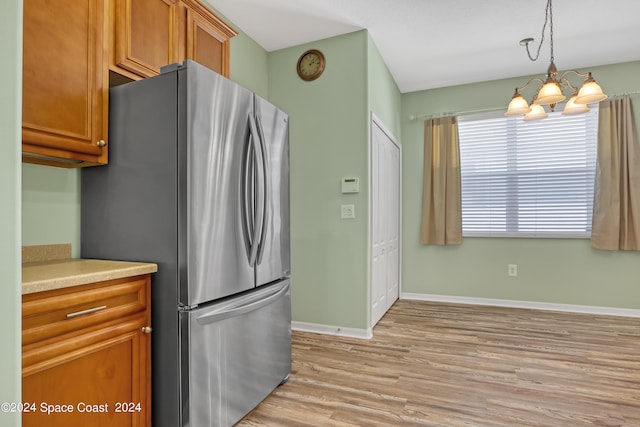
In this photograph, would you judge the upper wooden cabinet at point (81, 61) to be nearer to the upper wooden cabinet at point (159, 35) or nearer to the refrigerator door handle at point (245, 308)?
the upper wooden cabinet at point (159, 35)

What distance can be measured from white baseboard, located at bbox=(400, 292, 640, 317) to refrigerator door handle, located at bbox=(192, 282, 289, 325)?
2853mm

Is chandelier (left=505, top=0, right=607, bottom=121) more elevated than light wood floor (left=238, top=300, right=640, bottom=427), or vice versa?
chandelier (left=505, top=0, right=607, bottom=121)

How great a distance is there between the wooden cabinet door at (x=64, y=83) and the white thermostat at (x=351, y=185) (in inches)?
76.0

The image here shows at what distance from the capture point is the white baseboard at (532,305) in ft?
12.5

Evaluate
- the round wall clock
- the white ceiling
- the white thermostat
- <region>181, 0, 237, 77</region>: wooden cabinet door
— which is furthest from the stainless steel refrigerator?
the round wall clock

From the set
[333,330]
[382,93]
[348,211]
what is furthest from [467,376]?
[382,93]

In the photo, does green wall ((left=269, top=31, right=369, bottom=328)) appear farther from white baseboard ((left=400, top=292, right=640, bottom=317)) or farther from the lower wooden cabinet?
the lower wooden cabinet

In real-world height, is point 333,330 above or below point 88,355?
below

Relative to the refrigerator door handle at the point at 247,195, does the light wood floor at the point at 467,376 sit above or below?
below

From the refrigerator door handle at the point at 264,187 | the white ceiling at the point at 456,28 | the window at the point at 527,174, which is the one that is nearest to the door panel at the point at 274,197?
the refrigerator door handle at the point at 264,187

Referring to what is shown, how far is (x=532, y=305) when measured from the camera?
412 cm

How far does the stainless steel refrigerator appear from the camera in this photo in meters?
1.56

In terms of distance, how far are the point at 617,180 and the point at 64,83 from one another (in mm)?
4695

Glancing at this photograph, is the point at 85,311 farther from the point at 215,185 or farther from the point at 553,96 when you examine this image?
the point at 553,96
